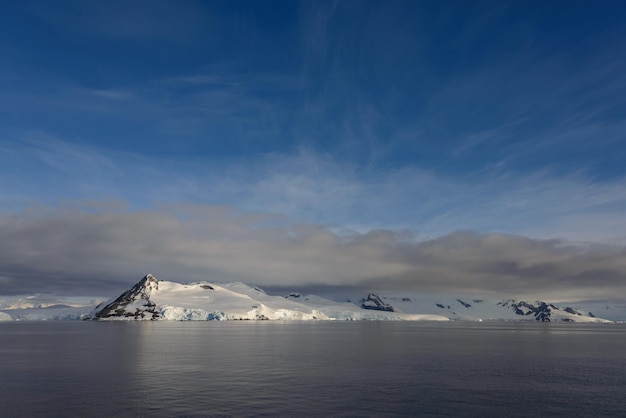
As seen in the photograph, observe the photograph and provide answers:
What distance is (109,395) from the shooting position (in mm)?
50594

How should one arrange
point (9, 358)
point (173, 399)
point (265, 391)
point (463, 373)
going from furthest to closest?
point (9, 358) → point (463, 373) → point (265, 391) → point (173, 399)

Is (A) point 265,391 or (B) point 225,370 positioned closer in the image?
(A) point 265,391

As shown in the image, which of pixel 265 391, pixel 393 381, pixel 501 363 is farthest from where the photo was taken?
pixel 501 363

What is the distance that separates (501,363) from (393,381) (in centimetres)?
3338

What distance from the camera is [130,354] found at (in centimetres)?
9550

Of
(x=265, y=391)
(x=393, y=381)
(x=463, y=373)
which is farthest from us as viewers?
(x=463, y=373)

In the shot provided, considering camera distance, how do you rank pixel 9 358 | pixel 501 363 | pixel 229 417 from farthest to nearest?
pixel 9 358 < pixel 501 363 < pixel 229 417

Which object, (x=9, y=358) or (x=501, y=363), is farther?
(x=9, y=358)

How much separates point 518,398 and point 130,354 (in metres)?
75.8

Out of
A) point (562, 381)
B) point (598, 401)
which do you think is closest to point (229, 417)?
point (598, 401)

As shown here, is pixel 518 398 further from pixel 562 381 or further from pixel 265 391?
pixel 265 391

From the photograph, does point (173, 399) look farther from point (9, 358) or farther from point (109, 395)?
point (9, 358)

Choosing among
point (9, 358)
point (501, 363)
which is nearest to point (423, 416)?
point (501, 363)

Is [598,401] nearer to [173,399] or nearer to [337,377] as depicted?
[337,377]
